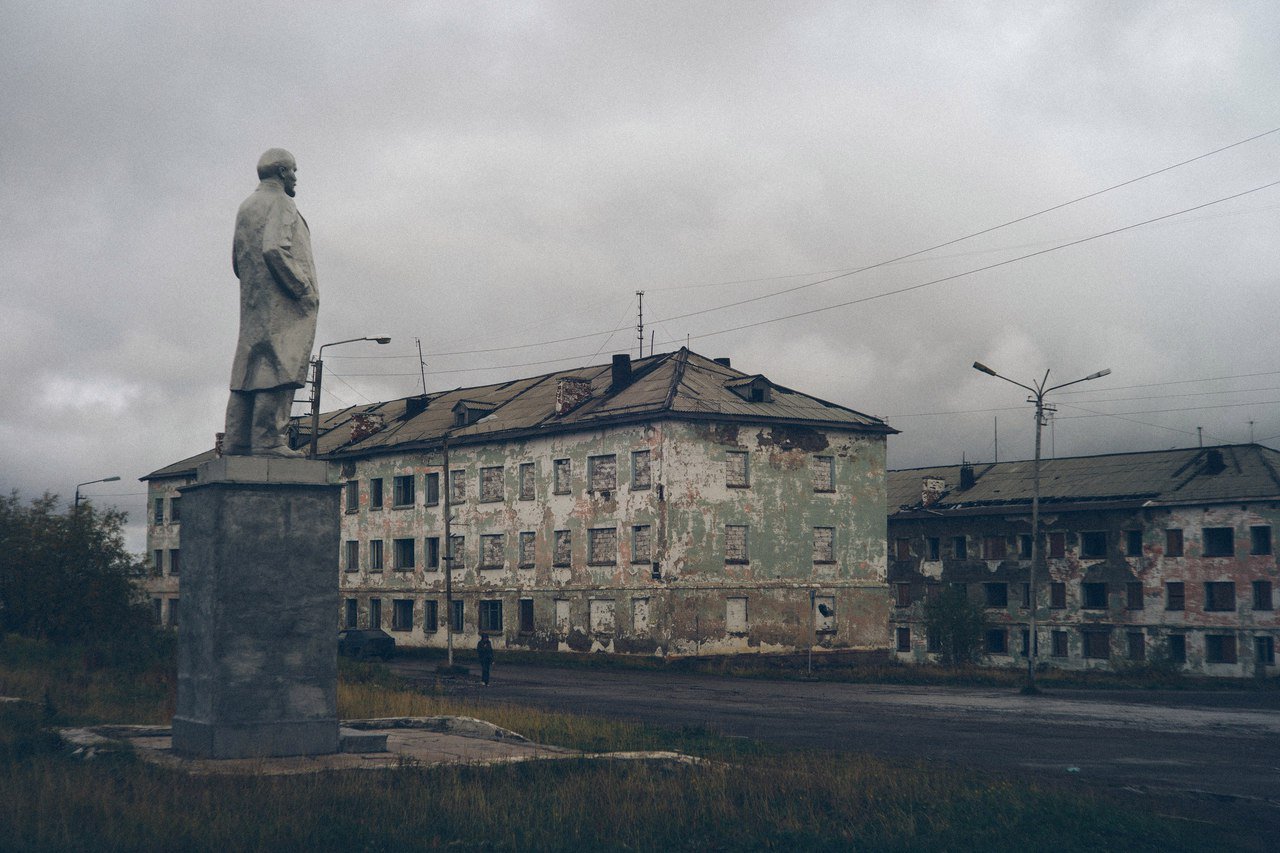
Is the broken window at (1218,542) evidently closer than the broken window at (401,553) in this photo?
Yes

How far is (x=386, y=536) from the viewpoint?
2256 inches

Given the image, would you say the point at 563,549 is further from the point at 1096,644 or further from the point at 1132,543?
the point at 1132,543

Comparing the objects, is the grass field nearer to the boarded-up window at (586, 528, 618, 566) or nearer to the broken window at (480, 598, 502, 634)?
the boarded-up window at (586, 528, 618, 566)

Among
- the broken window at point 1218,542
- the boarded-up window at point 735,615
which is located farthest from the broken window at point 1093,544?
the boarded-up window at point 735,615

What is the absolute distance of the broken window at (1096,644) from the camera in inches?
2357

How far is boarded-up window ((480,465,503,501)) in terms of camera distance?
169ft

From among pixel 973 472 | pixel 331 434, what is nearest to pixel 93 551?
pixel 331 434

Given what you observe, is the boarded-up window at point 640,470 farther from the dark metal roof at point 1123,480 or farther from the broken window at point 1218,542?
the broken window at point 1218,542

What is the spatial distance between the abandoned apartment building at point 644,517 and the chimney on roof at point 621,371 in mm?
68

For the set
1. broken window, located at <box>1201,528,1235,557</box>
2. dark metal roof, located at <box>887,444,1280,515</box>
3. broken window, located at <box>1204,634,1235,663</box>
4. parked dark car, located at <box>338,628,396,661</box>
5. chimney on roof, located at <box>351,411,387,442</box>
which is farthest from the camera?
chimney on roof, located at <box>351,411,387,442</box>

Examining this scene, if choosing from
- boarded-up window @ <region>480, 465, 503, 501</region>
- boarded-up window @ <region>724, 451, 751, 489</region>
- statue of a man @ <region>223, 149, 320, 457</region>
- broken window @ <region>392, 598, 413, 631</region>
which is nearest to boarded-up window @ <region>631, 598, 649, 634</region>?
boarded-up window @ <region>724, 451, 751, 489</region>

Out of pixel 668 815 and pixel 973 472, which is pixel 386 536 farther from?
pixel 668 815

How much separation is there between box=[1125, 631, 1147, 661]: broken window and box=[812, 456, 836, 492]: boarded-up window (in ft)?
67.9

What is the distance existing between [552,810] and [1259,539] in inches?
2140
